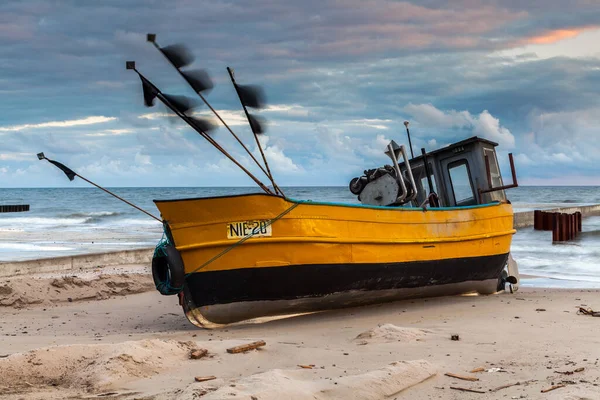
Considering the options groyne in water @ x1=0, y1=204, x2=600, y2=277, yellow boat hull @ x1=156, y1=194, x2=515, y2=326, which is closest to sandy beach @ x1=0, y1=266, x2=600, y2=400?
yellow boat hull @ x1=156, y1=194, x2=515, y2=326

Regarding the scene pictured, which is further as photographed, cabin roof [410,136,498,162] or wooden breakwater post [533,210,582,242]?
wooden breakwater post [533,210,582,242]

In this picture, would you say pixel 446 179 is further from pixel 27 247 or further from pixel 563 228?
pixel 563 228

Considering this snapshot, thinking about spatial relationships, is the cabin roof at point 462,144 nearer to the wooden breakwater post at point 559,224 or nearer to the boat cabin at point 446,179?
the boat cabin at point 446,179

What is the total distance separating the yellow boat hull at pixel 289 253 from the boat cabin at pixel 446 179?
3.69 ft

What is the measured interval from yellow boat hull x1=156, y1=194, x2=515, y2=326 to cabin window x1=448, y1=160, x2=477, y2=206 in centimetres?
175

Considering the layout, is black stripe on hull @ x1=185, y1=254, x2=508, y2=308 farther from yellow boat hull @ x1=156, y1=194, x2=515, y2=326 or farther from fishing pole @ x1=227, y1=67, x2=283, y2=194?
fishing pole @ x1=227, y1=67, x2=283, y2=194

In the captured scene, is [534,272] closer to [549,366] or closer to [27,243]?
[549,366]

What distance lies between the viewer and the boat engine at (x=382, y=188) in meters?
10.9

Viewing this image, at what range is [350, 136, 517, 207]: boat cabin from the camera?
11.1 metres

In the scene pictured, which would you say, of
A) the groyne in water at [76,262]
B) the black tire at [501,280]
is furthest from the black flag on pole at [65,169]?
the black tire at [501,280]

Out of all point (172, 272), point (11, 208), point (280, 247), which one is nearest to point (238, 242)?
point (280, 247)

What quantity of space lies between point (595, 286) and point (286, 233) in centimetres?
742

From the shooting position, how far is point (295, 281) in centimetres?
887

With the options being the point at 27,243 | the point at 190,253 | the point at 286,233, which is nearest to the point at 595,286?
the point at 286,233
